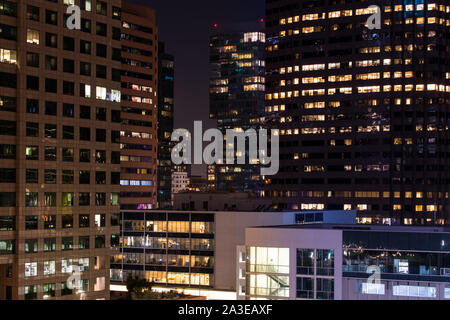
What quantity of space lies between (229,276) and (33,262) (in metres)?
39.0

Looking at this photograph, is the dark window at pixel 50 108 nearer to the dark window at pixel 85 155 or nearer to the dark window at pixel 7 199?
the dark window at pixel 85 155

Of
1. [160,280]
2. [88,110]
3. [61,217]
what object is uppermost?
[88,110]

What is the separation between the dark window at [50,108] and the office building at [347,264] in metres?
28.9

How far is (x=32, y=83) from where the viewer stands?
8412 centimetres

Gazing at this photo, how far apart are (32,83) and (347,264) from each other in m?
43.8

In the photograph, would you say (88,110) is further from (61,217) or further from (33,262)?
(33,262)

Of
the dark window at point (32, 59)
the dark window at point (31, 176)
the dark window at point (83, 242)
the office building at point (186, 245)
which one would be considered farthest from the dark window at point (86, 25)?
the office building at point (186, 245)

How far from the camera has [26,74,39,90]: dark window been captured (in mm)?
83625

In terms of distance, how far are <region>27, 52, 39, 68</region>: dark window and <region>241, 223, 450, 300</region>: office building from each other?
33631 mm

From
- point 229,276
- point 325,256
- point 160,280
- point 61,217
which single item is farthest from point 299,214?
point 61,217

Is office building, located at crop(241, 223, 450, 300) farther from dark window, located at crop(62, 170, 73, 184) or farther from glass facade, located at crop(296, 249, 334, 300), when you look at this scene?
dark window, located at crop(62, 170, 73, 184)

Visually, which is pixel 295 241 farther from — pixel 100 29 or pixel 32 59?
pixel 32 59

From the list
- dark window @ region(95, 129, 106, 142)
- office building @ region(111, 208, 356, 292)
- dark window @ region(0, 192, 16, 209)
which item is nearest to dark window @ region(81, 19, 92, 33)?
dark window @ region(95, 129, 106, 142)
